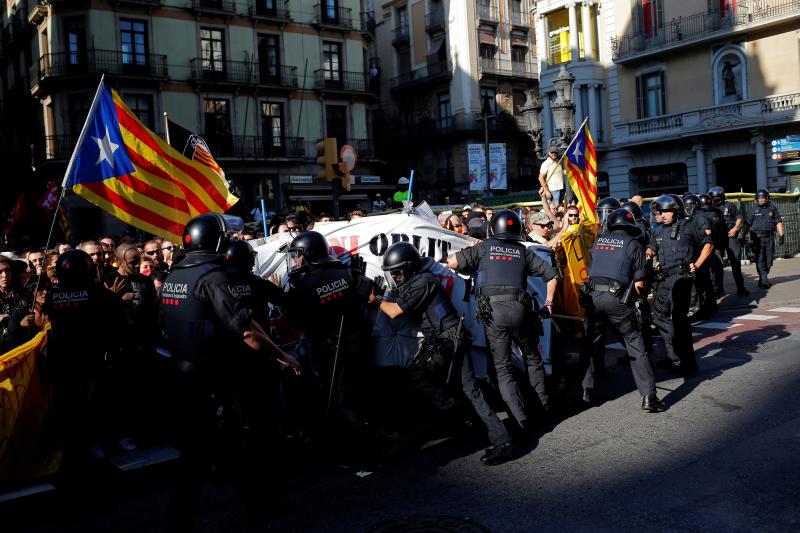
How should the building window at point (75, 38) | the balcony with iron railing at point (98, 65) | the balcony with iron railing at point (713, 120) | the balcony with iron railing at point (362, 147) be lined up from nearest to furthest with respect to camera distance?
the balcony with iron railing at point (713, 120)
the balcony with iron railing at point (98, 65)
the building window at point (75, 38)
the balcony with iron railing at point (362, 147)

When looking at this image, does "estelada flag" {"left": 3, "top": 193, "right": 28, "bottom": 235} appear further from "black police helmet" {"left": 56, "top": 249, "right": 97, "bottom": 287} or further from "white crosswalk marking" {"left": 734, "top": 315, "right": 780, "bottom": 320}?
"white crosswalk marking" {"left": 734, "top": 315, "right": 780, "bottom": 320}

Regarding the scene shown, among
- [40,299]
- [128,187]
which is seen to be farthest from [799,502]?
[128,187]

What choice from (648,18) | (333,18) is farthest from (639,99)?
(333,18)

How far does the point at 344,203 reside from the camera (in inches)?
1469

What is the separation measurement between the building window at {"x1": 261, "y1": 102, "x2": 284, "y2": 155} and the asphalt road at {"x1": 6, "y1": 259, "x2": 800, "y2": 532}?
97.8 ft

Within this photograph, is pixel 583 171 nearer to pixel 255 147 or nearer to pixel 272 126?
pixel 255 147

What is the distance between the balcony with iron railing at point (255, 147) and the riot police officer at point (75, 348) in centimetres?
2774

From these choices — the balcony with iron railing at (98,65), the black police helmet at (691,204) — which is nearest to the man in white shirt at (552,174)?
the black police helmet at (691,204)

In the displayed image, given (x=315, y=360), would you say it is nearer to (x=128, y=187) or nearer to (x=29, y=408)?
(x=29, y=408)

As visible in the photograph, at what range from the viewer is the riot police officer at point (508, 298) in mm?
5867

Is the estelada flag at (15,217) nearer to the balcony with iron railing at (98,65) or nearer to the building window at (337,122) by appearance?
the balcony with iron railing at (98,65)

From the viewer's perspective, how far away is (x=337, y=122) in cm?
3709

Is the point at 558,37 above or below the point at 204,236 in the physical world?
above

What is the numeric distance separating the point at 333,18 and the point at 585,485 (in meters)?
34.9
